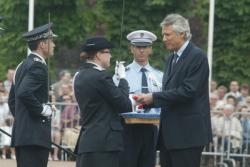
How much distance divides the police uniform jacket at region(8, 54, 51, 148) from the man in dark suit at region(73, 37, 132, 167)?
2.59 feet

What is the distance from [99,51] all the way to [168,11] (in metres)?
13.3

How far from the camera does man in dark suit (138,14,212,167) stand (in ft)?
31.8

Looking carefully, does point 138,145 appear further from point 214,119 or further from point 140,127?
point 214,119

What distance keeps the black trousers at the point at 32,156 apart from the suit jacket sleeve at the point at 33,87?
0.38 m

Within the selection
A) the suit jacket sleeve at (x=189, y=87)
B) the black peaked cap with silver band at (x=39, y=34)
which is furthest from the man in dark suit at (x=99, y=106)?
the black peaked cap with silver band at (x=39, y=34)

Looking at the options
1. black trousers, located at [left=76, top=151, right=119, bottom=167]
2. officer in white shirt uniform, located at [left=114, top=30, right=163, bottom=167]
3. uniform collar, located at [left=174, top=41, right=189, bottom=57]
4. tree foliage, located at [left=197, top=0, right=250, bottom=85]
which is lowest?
black trousers, located at [left=76, top=151, right=119, bottom=167]

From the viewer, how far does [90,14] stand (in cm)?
2330

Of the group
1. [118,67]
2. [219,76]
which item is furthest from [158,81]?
[219,76]

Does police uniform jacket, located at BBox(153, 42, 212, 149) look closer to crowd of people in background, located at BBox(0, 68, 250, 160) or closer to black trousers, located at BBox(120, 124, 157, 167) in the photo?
black trousers, located at BBox(120, 124, 157, 167)

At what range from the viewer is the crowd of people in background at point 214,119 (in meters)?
17.2

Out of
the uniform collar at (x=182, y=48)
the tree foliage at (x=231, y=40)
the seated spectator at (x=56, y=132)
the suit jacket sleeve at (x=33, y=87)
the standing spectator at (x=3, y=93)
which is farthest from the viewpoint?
the tree foliage at (x=231, y=40)

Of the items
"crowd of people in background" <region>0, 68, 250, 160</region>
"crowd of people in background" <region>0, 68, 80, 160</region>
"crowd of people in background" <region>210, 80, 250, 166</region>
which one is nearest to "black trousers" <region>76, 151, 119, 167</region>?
"crowd of people in background" <region>0, 68, 250, 160</region>

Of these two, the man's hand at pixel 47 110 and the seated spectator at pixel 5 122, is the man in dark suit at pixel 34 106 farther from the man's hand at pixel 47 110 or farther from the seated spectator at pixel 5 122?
the seated spectator at pixel 5 122

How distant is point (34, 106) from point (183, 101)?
165cm
